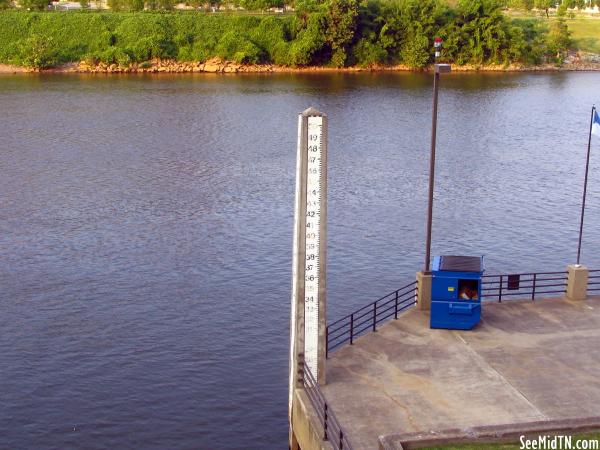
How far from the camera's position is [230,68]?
110m

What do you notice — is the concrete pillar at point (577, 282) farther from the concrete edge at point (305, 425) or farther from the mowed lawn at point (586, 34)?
the mowed lawn at point (586, 34)

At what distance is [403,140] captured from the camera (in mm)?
62531

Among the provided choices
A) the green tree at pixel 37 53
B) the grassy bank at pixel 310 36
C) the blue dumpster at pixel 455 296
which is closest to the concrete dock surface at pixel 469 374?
the blue dumpster at pixel 455 296

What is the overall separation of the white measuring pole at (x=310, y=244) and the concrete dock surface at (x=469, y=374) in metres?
1.01

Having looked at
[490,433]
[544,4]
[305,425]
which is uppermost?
[544,4]

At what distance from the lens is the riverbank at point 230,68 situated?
350 ft

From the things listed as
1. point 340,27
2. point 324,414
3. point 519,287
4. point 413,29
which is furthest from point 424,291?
point 413,29

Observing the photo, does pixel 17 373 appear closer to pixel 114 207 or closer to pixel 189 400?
pixel 189 400

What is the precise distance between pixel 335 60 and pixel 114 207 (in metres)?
71.6

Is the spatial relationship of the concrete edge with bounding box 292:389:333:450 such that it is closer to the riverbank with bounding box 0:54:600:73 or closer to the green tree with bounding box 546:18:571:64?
the riverbank with bounding box 0:54:600:73

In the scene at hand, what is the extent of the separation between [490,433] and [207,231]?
2570cm

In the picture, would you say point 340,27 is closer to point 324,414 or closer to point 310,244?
point 310,244

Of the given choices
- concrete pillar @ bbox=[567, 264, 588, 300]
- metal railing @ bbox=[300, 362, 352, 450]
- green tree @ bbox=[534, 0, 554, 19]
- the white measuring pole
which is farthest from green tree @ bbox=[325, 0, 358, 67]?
metal railing @ bbox=[300, 362, 352, 450]

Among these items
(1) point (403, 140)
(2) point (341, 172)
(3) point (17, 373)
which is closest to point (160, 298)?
(3) point (17, 373)
